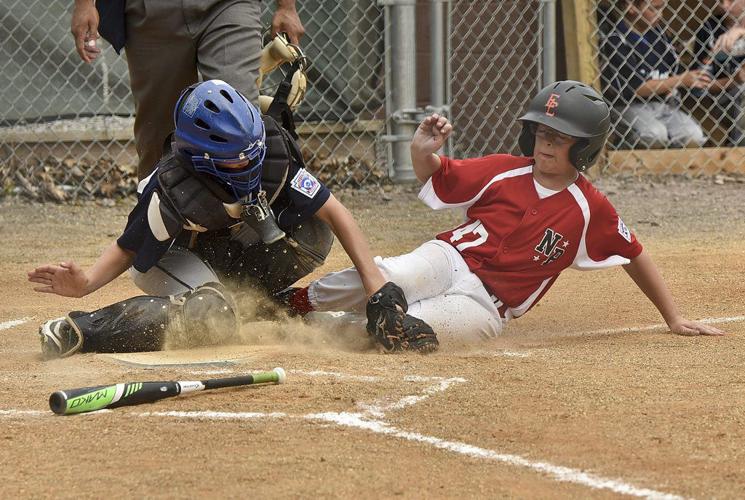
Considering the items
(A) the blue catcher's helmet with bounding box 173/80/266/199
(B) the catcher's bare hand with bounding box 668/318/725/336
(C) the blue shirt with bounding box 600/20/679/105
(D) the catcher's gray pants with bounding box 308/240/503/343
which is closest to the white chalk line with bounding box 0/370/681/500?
(D) the catcher's gray pants with bounding box 308/240/503/343

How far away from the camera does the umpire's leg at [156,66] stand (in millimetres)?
4949

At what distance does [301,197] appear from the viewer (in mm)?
4223

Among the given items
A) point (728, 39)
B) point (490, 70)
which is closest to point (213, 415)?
point (490, 70)

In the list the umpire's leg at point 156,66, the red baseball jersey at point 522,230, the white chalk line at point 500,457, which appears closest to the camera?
the white chalk line at point 500,457

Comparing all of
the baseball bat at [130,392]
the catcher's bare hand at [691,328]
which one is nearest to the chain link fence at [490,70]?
the catcher's bare hand at [691,328]

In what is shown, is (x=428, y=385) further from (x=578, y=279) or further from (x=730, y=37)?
(x=730, y=37)

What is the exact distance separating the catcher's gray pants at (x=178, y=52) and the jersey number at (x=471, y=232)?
1082 mm

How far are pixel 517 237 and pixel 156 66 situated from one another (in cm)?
179

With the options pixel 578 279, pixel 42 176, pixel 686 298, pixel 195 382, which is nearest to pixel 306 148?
Answer: pixel 42 176

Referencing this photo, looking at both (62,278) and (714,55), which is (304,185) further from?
(714,55)

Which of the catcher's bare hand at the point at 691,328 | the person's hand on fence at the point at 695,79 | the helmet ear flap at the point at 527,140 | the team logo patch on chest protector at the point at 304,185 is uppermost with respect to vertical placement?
the helmet ear flap at the point at 527,140

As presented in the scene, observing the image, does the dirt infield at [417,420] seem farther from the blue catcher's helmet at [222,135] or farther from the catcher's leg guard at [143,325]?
the blue catcher's helmet at [222,135]

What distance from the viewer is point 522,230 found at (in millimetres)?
4320

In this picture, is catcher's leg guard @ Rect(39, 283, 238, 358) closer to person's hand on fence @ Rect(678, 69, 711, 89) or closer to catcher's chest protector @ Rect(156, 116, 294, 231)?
catcher's chest protector @ Rect(156, 116, 294, 231)
